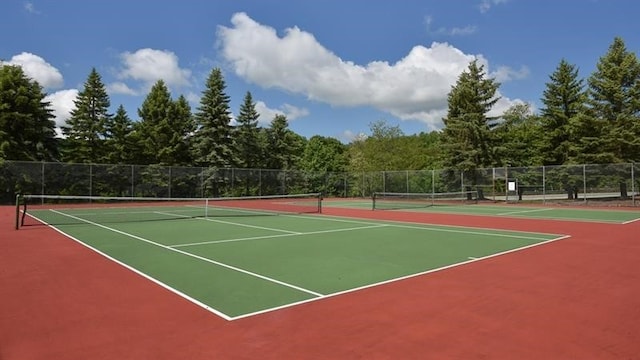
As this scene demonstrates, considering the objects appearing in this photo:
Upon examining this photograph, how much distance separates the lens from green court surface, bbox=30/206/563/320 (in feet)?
22.2

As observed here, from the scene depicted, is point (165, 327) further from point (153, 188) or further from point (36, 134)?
point (36, 134)

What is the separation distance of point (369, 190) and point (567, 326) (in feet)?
127

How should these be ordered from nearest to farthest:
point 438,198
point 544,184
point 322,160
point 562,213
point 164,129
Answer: point 562,213 < point 544,184 < point 438,198 < point 164,129 < point 322,160

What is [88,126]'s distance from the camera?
3909 centimetres

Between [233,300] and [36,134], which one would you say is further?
[36,134]

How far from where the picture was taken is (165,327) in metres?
5.09

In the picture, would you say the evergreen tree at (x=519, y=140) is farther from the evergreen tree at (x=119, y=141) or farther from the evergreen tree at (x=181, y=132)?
the evergreen tree at (x=119, y=141)

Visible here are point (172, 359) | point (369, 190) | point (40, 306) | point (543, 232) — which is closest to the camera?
point (172, 359)

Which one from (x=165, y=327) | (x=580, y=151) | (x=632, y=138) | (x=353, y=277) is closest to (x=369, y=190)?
(x=580, y=151)

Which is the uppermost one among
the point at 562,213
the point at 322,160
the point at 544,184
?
the point at 322,160

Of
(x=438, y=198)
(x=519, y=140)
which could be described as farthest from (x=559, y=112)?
(x=519, y=140)

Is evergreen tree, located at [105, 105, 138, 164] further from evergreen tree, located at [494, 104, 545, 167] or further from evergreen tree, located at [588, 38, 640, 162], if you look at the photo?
evergreen tree, located at [588, 38, 640, 162]

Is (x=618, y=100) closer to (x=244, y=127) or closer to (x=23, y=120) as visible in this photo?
(x=244, y=127)

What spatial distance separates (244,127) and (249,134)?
89 centimetres
